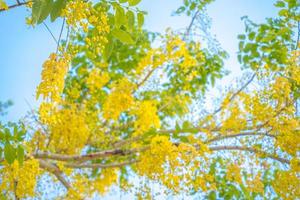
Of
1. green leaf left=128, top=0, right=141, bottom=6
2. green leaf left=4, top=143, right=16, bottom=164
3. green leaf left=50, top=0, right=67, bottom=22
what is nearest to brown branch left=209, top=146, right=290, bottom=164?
green leaf left=128, top=0, right=141, bottom=6

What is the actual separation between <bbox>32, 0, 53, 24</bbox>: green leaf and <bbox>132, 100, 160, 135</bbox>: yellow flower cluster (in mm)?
2125

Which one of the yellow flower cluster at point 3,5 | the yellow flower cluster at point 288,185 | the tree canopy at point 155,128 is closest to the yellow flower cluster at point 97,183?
the tree canopy at point 155,128

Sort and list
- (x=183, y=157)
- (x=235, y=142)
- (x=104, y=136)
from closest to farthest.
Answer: (x=183, y=157)
(x=235, y=142)
(x=104, y=136)

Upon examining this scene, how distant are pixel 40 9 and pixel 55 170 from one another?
106 inches

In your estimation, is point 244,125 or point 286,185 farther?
point 244,125

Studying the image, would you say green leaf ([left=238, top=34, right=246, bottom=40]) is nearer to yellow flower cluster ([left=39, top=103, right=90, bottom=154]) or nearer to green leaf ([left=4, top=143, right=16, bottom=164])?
yellow flower cluster ([left=39, top=103, right=90, bottom=154])

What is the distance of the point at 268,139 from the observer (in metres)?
3.00

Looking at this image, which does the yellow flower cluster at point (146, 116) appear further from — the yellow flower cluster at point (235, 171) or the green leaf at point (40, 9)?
the green leaf at point (40, 9)

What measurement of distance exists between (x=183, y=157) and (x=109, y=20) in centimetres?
129

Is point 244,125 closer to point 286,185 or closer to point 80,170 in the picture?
point 286,185

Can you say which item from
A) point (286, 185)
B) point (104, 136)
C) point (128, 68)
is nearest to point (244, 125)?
point (286, 185)

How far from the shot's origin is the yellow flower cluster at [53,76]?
1.47m

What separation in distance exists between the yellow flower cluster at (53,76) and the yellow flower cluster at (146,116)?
198 cm

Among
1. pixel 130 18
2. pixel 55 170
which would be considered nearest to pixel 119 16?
pixel 130 18
